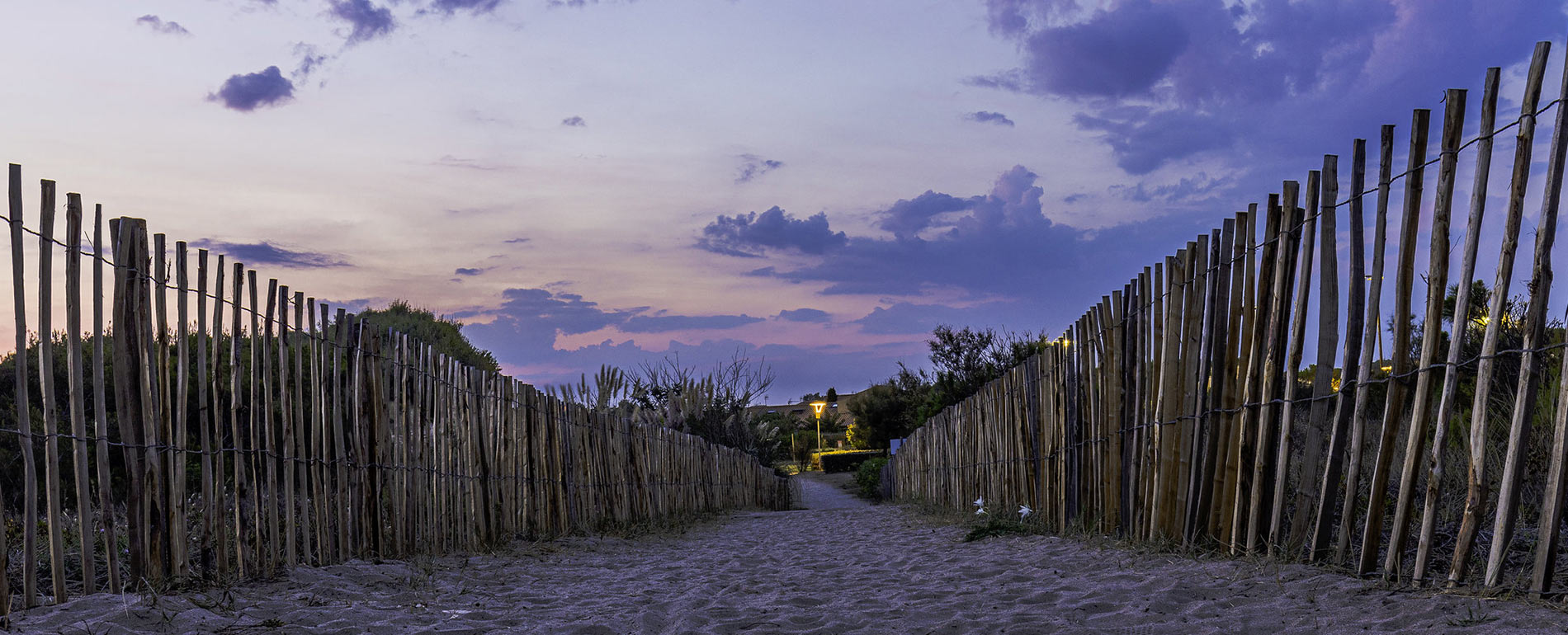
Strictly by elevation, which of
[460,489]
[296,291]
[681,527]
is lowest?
[681,527]

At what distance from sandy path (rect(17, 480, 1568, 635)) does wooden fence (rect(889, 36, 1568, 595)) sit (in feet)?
0.88

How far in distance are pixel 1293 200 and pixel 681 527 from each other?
23.7 ft

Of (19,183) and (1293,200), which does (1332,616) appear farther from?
(19,183)

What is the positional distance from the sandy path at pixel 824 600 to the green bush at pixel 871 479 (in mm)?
16500

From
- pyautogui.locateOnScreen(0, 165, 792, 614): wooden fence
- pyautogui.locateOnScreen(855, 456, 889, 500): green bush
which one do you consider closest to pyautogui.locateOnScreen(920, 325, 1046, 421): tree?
pyautogui.locateOnScreen(855, 456, 889, 500): green bush

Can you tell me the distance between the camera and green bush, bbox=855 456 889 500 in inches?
910

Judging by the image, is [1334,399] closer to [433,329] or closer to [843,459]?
[433,329]

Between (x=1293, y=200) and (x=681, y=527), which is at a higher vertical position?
(x=1293, y=200)

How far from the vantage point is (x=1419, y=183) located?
12.2 feet

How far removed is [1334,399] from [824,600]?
2393 millimetres

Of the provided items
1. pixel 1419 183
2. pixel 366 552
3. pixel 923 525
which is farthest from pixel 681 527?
pixel 1419 183

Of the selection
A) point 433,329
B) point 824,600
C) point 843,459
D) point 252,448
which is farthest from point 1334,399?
point 843,459

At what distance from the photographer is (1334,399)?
4762 mm

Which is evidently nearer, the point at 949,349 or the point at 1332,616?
the point at 1332,616
